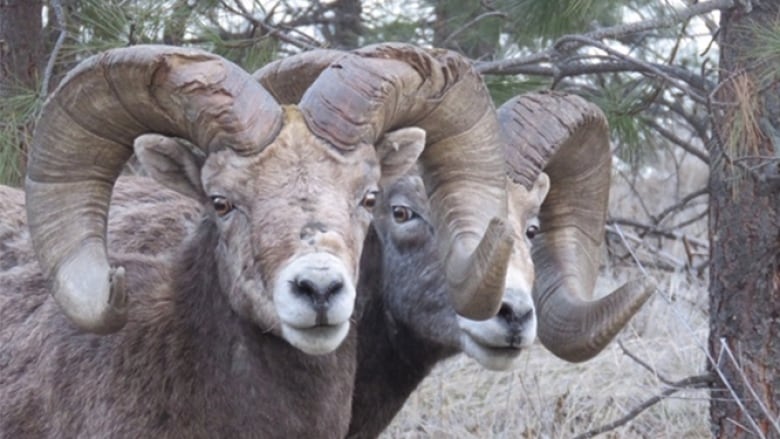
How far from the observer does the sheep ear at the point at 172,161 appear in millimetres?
6664

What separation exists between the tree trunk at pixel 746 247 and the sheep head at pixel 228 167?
1937 mm

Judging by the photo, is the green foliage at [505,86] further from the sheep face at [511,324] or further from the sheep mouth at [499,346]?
the sheep mouth at [499,346]

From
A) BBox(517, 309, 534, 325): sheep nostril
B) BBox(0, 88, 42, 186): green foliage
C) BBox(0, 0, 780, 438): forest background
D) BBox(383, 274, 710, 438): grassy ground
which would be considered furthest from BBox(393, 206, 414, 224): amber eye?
BBox(0, 88, 42, 186): green foliage

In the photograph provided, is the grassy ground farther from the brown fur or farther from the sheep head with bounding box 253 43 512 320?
the brown fur

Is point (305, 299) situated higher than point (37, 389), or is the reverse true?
point (305, 299)

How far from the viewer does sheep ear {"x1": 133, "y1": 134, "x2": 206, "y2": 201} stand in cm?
666

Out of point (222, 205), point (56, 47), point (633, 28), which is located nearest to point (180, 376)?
point (222, 205)

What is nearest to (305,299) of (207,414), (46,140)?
(207,414)

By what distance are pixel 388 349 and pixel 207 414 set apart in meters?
1.84

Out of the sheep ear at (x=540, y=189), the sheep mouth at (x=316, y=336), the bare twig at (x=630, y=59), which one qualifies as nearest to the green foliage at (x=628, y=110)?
the bare twig at (x=630, y=59)

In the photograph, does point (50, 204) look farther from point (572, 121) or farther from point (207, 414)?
point (572, 121)

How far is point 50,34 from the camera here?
416 inches

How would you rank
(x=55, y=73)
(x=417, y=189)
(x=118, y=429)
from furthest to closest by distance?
1. (x=55, y=73)
2. (x=417, y=189)
3. (x=118, y=429)

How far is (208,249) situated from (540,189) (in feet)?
7.25
